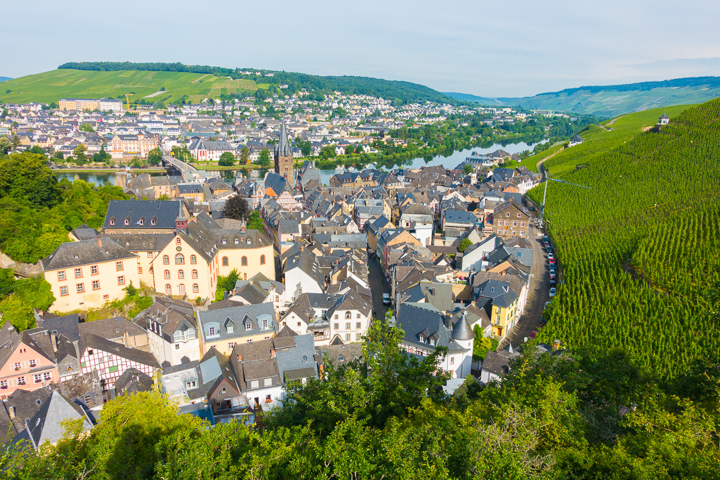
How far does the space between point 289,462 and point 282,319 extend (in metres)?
20.3

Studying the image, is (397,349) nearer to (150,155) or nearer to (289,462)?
(289,462)

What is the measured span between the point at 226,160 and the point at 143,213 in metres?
80.9

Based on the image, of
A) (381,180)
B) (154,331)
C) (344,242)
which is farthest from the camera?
(381,180)

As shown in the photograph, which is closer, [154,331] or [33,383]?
[33,383]

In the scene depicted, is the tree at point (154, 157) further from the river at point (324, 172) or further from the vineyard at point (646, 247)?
the vineyard at point (646, 247)

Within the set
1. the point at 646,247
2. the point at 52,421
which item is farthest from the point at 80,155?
the point at 646,247

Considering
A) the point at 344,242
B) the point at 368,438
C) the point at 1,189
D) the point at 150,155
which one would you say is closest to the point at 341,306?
the point at 344,242

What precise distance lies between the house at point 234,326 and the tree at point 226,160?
93.6 m

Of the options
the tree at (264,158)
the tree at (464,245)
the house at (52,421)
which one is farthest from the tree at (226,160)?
the house at (52,421)

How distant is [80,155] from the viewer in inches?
4225

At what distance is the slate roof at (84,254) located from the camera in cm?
2886

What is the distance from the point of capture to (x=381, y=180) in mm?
82688

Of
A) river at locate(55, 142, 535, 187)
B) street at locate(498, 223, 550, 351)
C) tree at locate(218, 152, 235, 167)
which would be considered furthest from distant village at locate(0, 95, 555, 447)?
tree at locate(218, 152, 235, 167)

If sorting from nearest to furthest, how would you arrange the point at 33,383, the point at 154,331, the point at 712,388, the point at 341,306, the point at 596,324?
the point at 712,388 < the point at 33,383 < the point at 154,331 < the point at 341,306 < the point at 596,324
